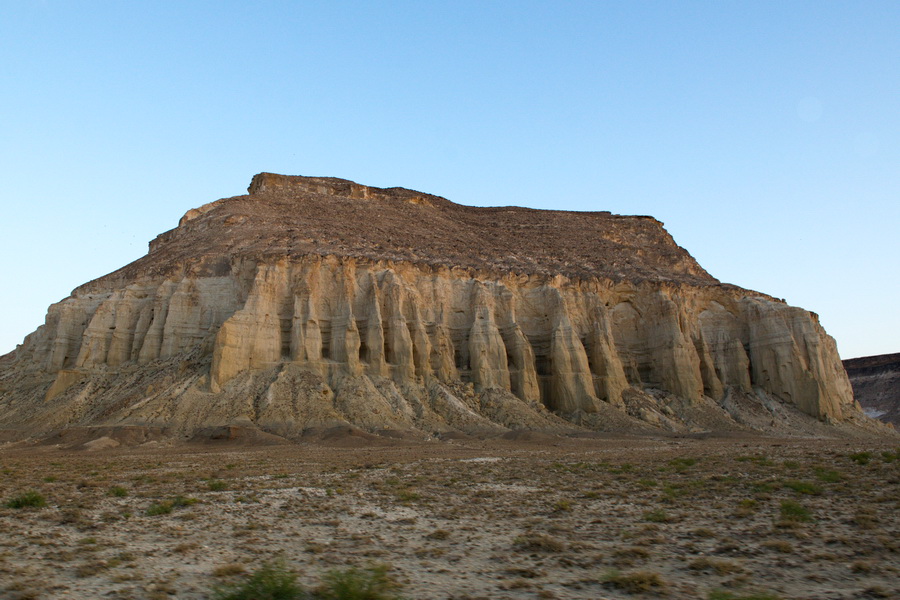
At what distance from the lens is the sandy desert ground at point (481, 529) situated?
8.03 m

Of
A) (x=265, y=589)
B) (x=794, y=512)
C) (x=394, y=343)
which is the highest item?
(x=394, y=343)

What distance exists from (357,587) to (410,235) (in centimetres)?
5714

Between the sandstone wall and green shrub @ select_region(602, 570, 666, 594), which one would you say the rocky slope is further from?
green shrub @ select_region(602, 570, 666, 594)

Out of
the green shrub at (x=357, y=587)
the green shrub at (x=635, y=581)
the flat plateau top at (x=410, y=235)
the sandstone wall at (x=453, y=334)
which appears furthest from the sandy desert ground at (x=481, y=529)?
the flat plateau top at (x=410, y=235)

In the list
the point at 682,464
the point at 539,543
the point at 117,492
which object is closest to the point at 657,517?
the point at 539,543

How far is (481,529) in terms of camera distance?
11.7m

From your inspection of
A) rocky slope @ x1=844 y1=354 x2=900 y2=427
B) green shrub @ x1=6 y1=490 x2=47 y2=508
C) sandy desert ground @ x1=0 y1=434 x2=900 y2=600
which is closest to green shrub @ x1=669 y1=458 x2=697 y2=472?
sandy desert ground @ x1=0 y1=434 x2=900 y2=600

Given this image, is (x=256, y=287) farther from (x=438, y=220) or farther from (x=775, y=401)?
(x=775, y=401)

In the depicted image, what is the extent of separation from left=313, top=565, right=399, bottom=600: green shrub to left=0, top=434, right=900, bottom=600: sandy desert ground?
1.12 feet

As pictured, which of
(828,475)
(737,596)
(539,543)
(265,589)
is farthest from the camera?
(828,475)

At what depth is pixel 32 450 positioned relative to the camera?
3375 centimetres

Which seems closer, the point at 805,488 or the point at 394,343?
the point at 805,488

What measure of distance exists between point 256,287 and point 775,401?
42814 millimetres

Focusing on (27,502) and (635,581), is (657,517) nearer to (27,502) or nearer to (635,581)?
(635,581)
